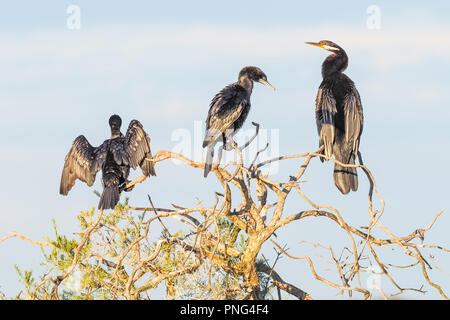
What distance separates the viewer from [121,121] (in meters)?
10.2

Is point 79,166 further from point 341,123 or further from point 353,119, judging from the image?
point 353,119

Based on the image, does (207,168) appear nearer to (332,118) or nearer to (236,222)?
(236,222)

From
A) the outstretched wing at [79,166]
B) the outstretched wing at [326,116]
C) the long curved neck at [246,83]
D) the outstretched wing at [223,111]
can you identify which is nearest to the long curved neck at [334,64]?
the outstretched wing at [326,116]

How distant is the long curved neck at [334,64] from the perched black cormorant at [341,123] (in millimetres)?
314

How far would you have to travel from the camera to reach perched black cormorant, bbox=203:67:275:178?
29.9ft

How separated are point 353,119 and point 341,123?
0.17m

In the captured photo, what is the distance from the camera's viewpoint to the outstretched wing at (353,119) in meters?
9.54

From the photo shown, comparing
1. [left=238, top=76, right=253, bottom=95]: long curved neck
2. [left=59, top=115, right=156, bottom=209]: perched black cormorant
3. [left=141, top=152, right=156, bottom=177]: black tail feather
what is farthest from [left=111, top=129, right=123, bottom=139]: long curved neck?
[left=238, top=76, right=253, bottom=95]: long curved neck

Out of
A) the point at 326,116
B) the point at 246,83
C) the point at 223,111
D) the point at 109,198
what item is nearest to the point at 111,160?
the point at 109,198

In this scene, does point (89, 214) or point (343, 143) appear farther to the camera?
point (343, 143)

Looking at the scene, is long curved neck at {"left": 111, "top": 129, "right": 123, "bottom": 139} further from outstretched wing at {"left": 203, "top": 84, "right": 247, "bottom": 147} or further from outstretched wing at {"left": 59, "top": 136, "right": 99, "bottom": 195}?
outstretched wing at {"left": 203, "top": 84, "right": 247, "bottom": 147}
